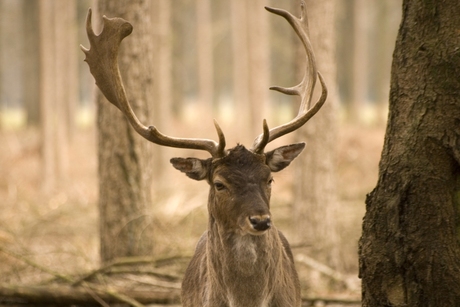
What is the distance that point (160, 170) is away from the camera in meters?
16.5

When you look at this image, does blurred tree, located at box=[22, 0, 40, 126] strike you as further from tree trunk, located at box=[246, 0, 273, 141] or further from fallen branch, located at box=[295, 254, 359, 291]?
fallen branch, located at box=[295, 254, 359, 291]

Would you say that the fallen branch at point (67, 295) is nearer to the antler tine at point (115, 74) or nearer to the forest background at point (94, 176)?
the forest background at point (94, 176)

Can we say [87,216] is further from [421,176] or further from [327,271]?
[421,176]

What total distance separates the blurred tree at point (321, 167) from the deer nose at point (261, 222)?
5.37 metres

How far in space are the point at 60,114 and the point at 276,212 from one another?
7524 millimetres

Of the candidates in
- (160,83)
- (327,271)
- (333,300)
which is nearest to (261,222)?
(333,300)

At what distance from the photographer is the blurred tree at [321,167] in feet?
32.4

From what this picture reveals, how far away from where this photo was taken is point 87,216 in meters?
14.2

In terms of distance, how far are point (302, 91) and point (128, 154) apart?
2.98 metres

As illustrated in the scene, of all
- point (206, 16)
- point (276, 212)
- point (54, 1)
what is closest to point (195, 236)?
point (276, 212)

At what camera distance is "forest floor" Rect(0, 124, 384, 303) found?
9.20 metres

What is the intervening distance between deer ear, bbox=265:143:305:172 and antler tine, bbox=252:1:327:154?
12 centimetres

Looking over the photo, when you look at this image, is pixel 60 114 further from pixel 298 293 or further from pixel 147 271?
pixel 298 293

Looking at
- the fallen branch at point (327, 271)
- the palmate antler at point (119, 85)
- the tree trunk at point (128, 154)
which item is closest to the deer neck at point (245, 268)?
the palmate antler at point (119, 85)
